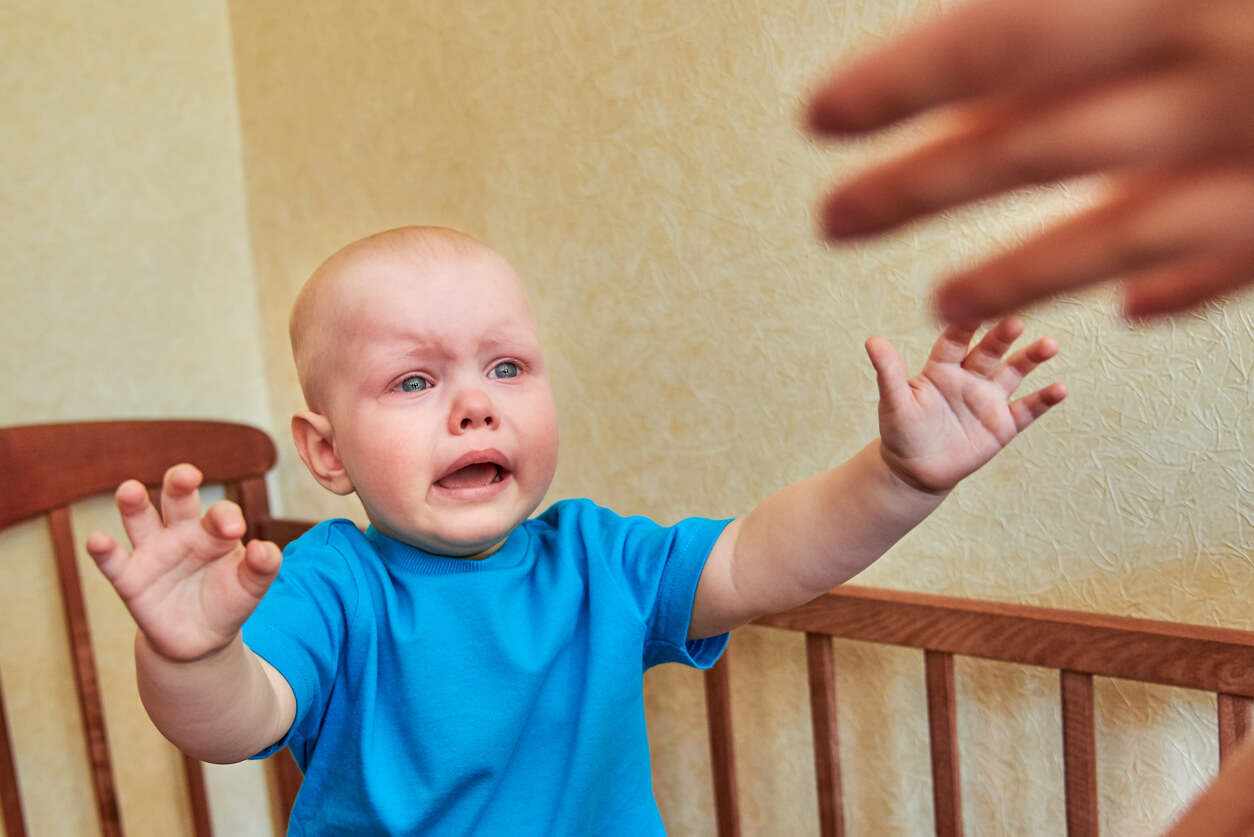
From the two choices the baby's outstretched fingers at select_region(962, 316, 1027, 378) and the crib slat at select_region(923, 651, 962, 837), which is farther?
the crib slat at select_region(923, 651, 962, 837)

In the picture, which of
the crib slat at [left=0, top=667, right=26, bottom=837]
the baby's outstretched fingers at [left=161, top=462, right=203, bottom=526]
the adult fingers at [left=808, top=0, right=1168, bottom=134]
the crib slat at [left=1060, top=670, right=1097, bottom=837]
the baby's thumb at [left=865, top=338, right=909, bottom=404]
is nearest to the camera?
the adult fingers at [left=808, top=0, right=1168, bottom=134]

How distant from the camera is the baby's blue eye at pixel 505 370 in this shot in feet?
2.17

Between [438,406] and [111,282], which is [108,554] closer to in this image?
[438,406]

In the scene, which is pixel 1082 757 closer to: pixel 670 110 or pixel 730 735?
pixel 730 735

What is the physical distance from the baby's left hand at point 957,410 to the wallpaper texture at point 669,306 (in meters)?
0.22

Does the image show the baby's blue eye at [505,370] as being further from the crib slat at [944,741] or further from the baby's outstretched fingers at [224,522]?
the crib slat at [944,741]

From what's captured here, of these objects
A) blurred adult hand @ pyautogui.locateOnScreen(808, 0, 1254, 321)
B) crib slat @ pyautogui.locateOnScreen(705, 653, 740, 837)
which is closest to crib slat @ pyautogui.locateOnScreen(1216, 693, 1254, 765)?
crib slat @ pyautogui.locateOnScreen(705, 653, 740, 837)

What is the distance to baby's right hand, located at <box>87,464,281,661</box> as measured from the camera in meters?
0.42

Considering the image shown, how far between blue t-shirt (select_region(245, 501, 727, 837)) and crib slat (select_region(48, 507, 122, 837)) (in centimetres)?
60

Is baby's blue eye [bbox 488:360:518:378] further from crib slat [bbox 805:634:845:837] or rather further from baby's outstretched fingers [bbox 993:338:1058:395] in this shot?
crib slat [bbox 805:634:845:837]

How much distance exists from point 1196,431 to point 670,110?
1.86 feet

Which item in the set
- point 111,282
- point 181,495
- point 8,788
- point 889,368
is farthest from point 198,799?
point 889,368

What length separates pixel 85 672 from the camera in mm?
1133

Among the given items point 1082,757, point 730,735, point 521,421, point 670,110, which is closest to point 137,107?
point 670,110
